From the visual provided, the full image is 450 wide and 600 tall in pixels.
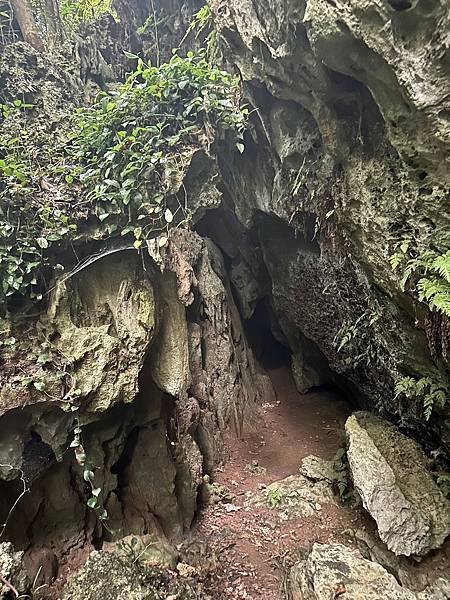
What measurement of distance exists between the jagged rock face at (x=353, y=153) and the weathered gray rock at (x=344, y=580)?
2.07 meters

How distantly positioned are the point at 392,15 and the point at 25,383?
5365 millimetres

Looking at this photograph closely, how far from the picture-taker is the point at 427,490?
4977mm

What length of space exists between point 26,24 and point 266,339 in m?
9.94

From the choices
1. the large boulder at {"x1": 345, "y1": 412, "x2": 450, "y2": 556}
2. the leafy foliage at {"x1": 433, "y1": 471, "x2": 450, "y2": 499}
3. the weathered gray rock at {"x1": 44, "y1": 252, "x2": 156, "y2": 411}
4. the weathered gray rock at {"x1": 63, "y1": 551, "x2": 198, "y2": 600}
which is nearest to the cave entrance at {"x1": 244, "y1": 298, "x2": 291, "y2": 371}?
the large boulder at {"x1": 345, "y1": 412, "x2": 450, "y2": 556}


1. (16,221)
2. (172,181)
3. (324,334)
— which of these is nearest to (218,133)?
(172,181)


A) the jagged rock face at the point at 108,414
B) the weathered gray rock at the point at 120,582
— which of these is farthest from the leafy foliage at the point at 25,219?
the weathered gray rock at the point at 120,582

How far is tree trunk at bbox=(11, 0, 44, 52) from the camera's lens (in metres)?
6.75

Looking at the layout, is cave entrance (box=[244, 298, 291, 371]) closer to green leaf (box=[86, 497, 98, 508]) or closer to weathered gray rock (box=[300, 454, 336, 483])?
weathered gray rock (box=[300, 454, 336, 483])

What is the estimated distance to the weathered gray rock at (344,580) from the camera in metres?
3.89

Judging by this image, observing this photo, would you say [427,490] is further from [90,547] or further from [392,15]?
[392,15]

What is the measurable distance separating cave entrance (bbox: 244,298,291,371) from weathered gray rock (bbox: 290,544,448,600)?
7248 millimetres

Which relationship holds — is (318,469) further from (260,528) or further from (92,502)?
(92,502)

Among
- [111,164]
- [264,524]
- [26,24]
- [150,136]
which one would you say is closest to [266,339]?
[264,524]

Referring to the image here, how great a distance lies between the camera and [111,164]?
5.60 m
